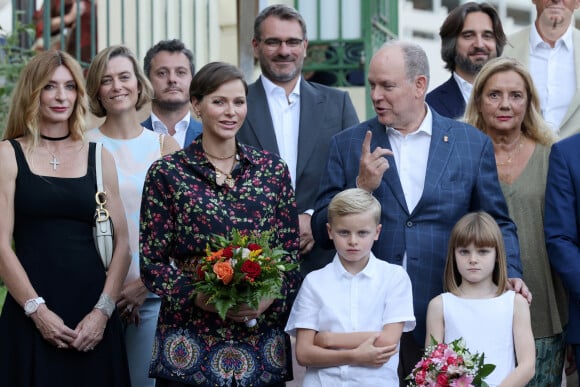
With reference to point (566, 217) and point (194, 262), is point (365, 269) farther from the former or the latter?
point (566, 217)

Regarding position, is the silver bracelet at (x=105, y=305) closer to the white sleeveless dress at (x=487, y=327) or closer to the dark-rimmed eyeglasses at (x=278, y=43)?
the white sleeveless dress at (x=487, y=327)

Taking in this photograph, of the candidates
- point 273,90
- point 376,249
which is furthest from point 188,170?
point 273,90

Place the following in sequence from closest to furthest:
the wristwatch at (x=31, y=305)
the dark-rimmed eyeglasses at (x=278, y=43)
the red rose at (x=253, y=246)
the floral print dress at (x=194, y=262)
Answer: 1. the red rose at (x=253, y=246)
2. the floral print dress at (x=194, y=262)
3. the wristwatch at (x=31, y=305)
4. the dark-rimmed eyeglasses at (x=278, y=43)

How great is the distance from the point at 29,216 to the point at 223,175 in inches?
37.3

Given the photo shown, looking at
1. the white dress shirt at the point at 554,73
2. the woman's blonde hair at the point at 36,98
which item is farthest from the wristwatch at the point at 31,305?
the white dress shirt at the point at 554,73

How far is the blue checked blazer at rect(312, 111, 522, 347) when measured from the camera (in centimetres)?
536

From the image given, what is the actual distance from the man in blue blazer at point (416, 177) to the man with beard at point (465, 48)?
1217 mm

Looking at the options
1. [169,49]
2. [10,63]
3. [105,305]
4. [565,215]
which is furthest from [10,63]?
[565,215]

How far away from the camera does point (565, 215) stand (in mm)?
5484

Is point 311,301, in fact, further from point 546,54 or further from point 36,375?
point 546,54

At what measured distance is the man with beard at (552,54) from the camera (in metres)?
6.75

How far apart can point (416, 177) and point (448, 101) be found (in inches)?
Result: 56.1

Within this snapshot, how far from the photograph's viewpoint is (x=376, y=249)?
5.45m

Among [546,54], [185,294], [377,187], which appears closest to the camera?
[185,294]
